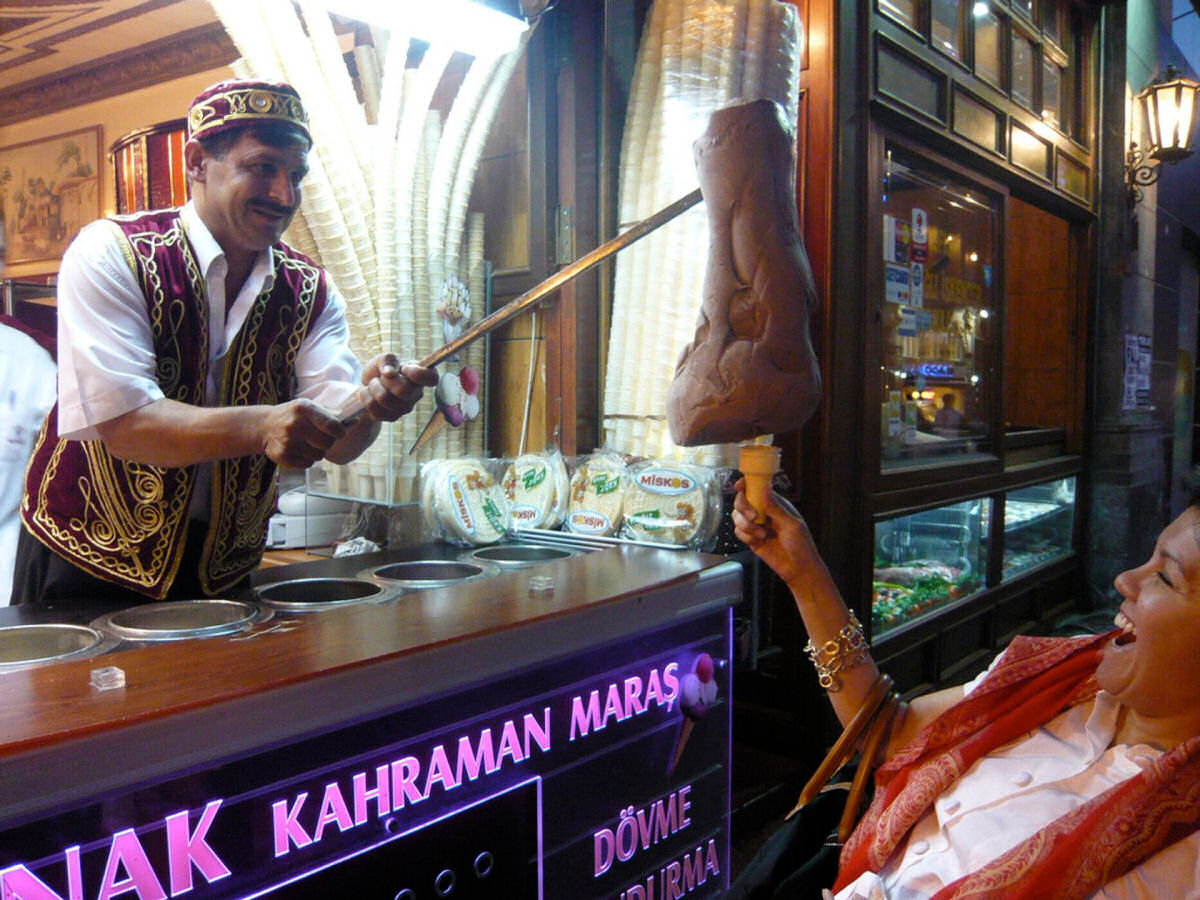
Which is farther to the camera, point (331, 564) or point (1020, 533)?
point (1020, 533)

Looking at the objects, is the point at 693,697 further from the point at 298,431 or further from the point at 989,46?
the point at 989,46

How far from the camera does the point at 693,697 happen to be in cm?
201

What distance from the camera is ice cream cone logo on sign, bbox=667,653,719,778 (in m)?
1.99

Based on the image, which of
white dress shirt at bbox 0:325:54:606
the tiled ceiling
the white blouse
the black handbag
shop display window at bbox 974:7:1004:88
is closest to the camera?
the white blouse

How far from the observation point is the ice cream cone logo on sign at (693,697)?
6.54 feet

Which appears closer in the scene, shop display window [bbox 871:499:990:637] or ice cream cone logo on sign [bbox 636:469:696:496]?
ice cream cone logo on sign [bbox 636:469:696:496]

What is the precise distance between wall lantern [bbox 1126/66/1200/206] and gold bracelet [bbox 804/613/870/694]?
6.04 metres

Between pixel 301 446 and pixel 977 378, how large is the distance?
433cm

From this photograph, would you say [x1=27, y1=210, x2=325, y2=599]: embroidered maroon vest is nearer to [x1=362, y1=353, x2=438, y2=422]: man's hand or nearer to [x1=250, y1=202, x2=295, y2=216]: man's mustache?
[x1=250, y1=202, x2=295, y2=216]: man's mustache

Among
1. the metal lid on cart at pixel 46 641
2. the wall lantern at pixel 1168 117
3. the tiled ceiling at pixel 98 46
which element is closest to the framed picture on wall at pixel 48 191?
the tiled ceiling at pixel 98 46

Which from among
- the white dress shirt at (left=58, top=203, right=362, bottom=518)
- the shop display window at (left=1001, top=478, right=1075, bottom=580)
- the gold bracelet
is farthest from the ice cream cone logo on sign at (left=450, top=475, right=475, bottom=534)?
the shop display window at (left=1001, top=478, right=1075, bottom=580)

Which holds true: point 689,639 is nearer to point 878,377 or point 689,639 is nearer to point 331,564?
point 331,564

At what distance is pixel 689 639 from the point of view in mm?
2033

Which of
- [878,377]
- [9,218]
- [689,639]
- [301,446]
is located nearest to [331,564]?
[301,446]
